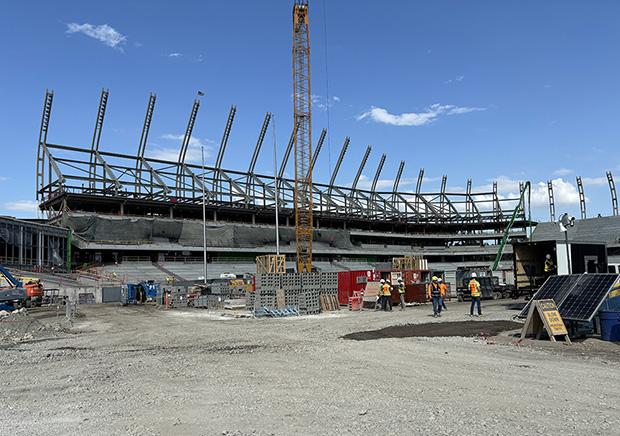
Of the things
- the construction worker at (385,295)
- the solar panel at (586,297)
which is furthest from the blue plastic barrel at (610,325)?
the construction worker at (385,295)

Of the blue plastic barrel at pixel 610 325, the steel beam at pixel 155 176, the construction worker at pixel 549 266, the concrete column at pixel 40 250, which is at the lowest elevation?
the blue plastic barrel at pixel 610 325

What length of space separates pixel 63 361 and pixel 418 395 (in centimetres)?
929

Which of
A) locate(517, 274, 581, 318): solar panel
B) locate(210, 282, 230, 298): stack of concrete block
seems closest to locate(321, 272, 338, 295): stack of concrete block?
locate(210, 282, 230, 298): stack of concrete block

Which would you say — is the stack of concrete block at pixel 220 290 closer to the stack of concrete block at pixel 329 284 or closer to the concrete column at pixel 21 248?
the stack of concrete block at pixel 329 284

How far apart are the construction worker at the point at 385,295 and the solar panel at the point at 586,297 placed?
12.3 metres

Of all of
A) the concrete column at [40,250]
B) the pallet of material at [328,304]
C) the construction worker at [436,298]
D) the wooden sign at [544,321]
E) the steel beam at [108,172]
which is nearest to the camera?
the wooden sign at [544,321]

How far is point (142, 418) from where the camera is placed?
740cm

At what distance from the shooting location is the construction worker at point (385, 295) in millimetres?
26906

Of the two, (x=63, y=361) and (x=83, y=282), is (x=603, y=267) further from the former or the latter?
(x=83, y=282)

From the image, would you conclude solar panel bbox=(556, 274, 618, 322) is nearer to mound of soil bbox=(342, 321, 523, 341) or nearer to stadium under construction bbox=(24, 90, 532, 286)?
mound of soil bbox=(342, 321, 523, 341)

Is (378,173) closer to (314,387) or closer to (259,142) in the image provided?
(259,142)

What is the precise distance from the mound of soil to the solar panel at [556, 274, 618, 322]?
2.42 m

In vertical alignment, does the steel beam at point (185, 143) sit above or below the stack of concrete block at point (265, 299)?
above

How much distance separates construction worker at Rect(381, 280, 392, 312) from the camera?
26.9 meters
